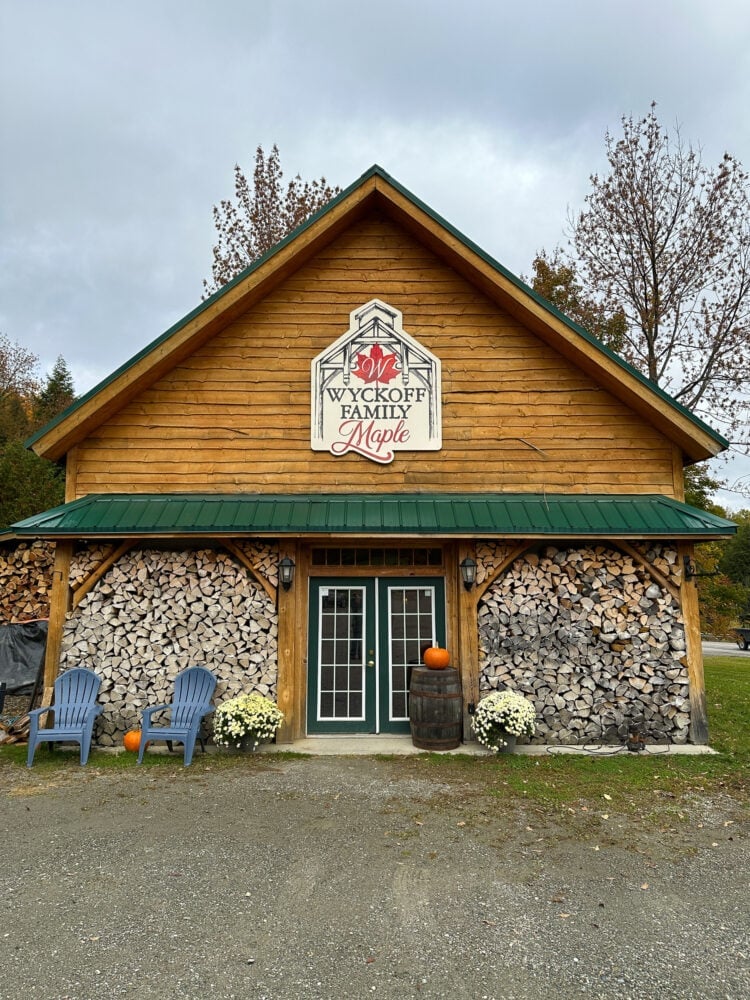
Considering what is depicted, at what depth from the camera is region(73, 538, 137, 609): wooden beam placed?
8.18m

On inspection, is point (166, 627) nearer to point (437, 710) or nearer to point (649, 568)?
point (437, 710)

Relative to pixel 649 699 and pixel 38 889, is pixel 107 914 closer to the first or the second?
pixel 38 889

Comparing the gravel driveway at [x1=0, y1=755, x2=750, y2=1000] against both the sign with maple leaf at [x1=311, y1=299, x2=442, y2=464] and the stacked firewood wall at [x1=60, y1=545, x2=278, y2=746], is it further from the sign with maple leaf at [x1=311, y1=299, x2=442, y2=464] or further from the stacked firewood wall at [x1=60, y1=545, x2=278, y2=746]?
the sign with maple leaf at [x1=311, y1=299, x2=442, y2=464]

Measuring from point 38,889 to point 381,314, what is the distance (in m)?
7.49

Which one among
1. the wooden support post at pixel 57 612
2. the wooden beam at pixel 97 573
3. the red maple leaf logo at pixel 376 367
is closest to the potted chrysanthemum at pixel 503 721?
the red maple leaf logo at pixel 376 367

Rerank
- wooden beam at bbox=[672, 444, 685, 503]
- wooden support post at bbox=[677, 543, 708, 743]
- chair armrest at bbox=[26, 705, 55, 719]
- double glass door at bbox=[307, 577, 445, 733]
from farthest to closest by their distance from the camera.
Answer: wooden beam at bbox=[672, 444, 685, 503] → double glass door at bbox=[307, 577, 445, 733] → wooden support post at bbox=[677, 543, 708, 743] → chair armrest at bbox=[26, 705, 55, 719]

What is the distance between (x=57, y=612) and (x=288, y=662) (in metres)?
3.08

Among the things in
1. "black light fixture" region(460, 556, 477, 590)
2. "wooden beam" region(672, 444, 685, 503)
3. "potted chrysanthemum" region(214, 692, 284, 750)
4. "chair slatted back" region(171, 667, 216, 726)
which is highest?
"wooden beam" region(672, 444, 685, 503)

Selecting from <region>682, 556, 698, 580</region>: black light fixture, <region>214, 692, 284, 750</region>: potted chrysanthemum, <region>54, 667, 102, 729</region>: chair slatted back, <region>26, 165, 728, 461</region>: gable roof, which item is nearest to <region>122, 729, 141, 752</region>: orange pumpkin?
<region>54, 667, 102, 729</region>: chair slatted back

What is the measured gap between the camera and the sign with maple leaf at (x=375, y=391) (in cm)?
866

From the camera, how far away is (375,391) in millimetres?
8789

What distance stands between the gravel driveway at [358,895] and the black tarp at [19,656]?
19.9 ft

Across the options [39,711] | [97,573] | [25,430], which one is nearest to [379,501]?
[97,573]

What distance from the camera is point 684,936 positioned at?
3736 mm
